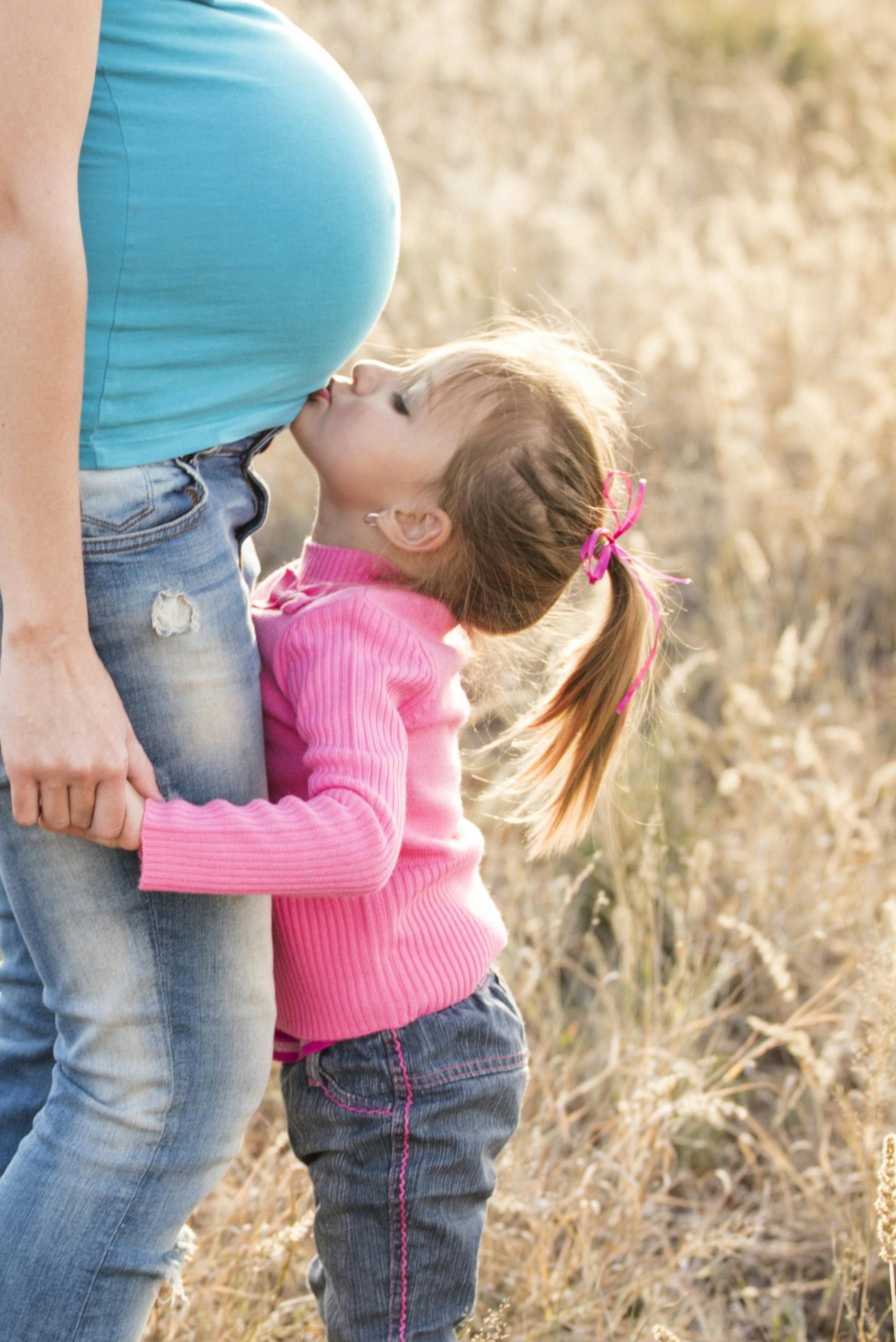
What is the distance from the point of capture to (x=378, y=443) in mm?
1541

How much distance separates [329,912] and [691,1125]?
1.22 metres

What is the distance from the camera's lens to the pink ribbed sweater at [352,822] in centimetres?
128

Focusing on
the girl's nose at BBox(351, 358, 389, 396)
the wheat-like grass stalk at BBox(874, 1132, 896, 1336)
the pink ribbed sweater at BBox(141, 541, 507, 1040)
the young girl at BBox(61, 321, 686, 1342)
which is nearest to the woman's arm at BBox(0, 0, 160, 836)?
the pink ribbed sweater at BBox(141, 541, 507, 1040)

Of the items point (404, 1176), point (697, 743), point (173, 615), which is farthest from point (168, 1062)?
point (697, 743)

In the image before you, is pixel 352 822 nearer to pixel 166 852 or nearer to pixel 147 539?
pixel 166 852

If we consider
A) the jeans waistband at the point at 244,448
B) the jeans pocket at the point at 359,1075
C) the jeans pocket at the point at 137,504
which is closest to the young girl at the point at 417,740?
the jeans pocket at the point at 359,1075

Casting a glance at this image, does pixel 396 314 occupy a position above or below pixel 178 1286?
below

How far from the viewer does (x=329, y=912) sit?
4.86 ft

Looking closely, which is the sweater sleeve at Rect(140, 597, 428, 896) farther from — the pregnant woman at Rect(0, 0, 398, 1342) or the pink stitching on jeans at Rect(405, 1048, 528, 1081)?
the pink stitching on jeans at Rect(405, 1048, 528, 1081)

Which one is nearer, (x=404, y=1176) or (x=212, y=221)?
(x=212, y=221)

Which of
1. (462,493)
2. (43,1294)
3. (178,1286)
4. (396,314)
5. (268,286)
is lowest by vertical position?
(396,314)

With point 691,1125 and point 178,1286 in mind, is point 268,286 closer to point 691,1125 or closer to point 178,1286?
point 178,1286

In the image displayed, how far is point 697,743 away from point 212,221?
2385 millimetres

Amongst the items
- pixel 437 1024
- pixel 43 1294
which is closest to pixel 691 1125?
pixel 437 1024
